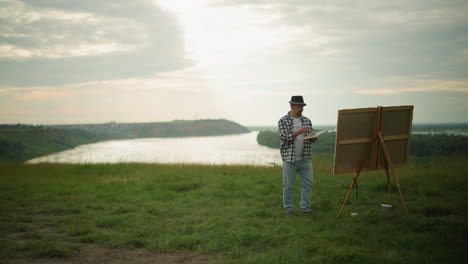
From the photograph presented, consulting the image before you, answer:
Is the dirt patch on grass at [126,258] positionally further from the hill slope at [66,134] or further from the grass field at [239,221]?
the hill slope at [66,134]

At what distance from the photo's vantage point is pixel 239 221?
646 centimetres

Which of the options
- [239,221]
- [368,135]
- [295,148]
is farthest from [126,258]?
[368,135]

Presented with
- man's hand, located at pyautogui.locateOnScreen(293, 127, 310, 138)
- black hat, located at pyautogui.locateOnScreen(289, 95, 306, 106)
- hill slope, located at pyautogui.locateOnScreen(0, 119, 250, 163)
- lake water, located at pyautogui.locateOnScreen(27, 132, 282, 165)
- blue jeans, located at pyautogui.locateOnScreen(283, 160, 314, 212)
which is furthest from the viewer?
hill slope, located at pyautogui.locateOnScreen(0, 119, 250, 163)

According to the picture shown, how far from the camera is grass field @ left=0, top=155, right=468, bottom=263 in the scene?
15.2 feet

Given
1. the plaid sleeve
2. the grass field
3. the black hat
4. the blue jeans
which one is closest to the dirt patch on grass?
the grass field

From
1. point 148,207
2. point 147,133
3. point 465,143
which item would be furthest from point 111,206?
point 147,133

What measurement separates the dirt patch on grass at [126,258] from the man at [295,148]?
271 cm

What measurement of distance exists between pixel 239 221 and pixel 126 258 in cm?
232

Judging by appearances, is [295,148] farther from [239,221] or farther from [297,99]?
[239,221]

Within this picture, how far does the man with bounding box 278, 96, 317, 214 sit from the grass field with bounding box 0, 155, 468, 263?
0.52 metres

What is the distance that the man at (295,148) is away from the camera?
6.69 metres

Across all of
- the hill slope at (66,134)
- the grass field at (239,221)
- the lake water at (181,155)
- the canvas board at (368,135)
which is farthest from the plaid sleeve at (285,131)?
the hill slope at (66,134)

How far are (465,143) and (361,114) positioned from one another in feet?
53.7

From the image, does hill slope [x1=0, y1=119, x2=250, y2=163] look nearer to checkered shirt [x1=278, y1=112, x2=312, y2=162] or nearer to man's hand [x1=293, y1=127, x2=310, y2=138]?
checkered shirt [x1=278, y1=112, x2=312, y2=162]
